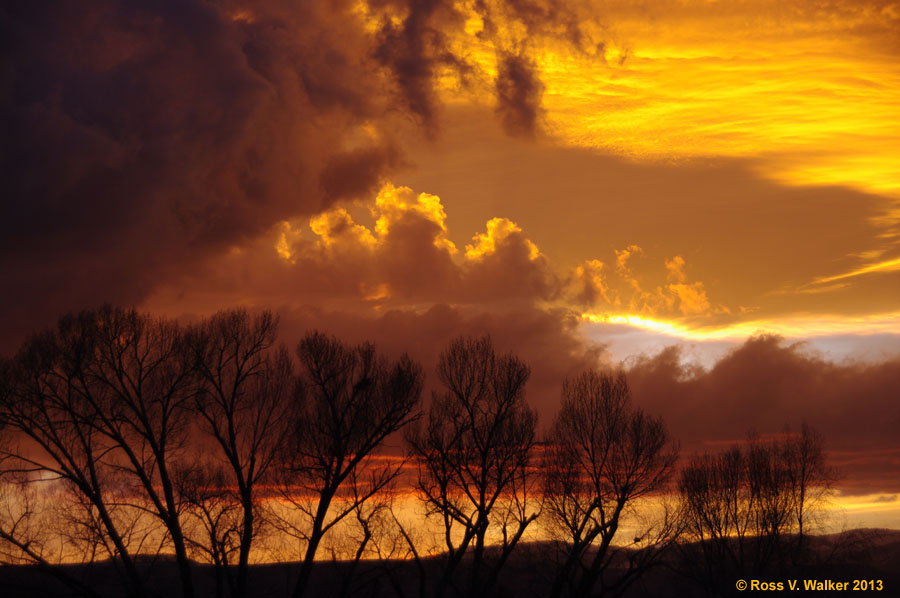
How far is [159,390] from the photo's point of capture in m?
35.2

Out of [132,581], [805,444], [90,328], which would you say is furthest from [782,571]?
[90,328]

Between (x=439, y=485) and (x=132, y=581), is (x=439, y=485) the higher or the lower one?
the higher one

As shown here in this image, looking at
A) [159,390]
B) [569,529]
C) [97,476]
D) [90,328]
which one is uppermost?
[90,328]

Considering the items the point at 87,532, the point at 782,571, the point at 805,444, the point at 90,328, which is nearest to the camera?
the point at 87,532

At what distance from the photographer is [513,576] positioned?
59406 mm

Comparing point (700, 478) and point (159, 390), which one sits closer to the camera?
point (159, 390)

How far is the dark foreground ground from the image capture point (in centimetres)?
3506

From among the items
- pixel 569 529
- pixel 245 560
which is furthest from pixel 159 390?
pixel 569 529

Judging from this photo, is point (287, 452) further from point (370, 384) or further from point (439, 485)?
point (439, 485)

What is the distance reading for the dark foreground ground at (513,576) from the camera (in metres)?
35.1

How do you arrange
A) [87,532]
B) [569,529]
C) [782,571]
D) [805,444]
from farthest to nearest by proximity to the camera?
[805,444], [782,571], [569,529], [87,532]

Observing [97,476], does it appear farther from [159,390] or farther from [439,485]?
[439,485]

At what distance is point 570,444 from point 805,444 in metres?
29.6

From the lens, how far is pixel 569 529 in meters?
40.0
